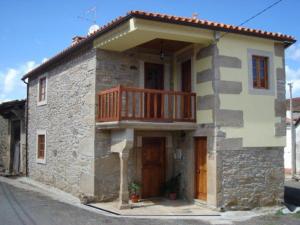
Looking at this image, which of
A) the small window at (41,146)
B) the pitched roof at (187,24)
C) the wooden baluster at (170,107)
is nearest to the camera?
the pitched roof at (187,24)

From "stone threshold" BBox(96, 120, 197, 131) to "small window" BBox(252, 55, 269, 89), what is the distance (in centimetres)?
227

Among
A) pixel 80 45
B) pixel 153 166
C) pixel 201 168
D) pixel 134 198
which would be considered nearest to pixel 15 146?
pixel 80 45

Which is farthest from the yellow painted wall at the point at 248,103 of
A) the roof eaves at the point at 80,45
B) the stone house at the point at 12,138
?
the stone house at the point at 12,138

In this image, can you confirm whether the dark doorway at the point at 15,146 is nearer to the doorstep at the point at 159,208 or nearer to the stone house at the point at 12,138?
the stone house at the point at 12,138

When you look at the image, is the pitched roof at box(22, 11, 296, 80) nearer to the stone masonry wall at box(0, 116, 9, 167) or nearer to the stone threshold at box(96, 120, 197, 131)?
the stone threshold at box(96, 120, 197, 131)

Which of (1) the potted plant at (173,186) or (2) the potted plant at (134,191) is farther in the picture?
(1) the potted plant at (173,186)

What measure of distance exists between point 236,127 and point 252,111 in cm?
76

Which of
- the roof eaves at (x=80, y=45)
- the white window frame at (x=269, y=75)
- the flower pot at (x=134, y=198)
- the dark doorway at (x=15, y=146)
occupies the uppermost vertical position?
the roof eaves at (x=80, y=45)

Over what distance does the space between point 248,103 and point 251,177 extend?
213 centimetres

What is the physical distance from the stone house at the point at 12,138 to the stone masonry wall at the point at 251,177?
35.5ft

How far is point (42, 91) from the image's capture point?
1645 centimetres

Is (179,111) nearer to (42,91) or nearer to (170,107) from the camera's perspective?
(170,107)

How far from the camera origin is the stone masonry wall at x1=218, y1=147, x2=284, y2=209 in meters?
10.6

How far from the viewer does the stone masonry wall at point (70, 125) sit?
464 inches
